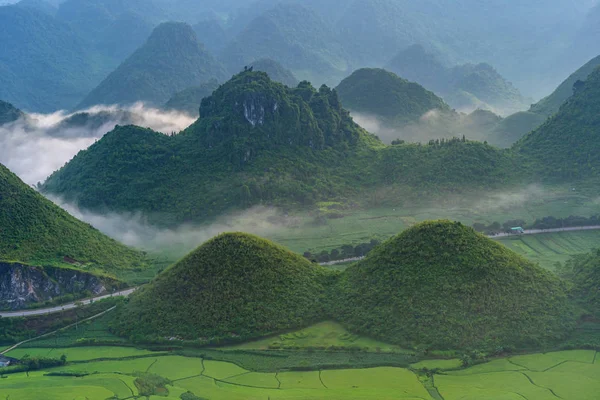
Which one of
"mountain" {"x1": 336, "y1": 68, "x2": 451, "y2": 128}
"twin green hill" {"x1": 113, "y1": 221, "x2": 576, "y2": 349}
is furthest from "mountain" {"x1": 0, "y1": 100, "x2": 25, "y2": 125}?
"twin green hill" {"x1": 113, "y1": 221, "x2": 576, "y2": 349}

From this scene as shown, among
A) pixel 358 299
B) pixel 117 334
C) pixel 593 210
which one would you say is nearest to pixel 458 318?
pixel 358 299

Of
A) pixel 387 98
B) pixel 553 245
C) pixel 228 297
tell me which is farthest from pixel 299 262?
pixel 387 98

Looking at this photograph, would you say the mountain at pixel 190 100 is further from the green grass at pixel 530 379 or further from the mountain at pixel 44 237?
the green grass at pixel 530 379

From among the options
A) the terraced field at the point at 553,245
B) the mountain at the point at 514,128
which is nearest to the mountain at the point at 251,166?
the terraced field at the point at 553,245

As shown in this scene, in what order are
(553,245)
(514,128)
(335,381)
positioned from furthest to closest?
1. (514,128)
2. (553,245)
3. (335,381)

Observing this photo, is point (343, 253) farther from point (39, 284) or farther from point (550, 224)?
point (39, 284)

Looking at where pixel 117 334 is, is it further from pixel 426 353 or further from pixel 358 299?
pixel 426 353
